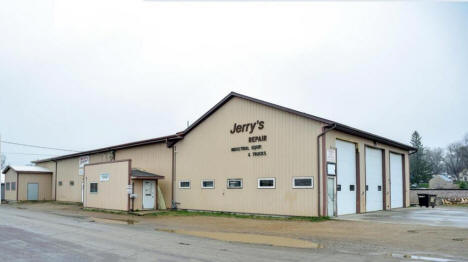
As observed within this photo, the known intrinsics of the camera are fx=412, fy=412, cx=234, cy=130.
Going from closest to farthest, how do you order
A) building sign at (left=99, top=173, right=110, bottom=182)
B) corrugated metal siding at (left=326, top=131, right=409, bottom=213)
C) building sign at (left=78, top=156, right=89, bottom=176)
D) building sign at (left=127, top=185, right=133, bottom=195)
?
1. corrugated metal siding at (left=326, top=131, right=409, bottom=213)
2. building sign at (left=127, top=185, right=133, bottom=195)
3. building sign at (left=99, top=173, right=110, bottom=182)
4. building sign at (left=78, top=156, right=89, bottom=176)

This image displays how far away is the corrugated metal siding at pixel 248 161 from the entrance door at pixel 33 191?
22.7 metres

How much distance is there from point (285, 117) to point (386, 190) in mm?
11046

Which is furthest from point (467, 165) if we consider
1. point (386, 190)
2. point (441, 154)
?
point (386, 190)

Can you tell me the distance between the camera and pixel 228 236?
48.9 ft

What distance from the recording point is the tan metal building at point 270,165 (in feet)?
69.4

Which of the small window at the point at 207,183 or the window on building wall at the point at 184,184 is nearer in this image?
the small window at the point at 207,183

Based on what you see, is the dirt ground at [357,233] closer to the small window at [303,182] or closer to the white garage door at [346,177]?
the small window at [303,182]

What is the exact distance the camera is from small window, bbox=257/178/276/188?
22422 millimetres

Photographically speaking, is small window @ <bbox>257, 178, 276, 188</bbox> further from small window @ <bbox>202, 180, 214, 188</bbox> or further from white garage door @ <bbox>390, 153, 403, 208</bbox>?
white garage door @ <bbox>390, 153, 403, 208</bbox>

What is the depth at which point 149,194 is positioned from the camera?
2802 cm

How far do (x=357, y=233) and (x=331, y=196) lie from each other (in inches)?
237

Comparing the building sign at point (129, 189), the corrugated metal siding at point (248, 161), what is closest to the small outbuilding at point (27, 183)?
the building sign at point (129, 189)

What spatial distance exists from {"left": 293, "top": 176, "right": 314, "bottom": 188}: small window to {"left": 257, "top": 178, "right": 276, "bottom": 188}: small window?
1385mm

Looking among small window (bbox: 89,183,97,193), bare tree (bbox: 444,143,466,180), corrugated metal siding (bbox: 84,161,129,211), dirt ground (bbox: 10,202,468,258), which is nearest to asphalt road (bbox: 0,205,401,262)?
dirt ground (bbox: 10,202,468,258)
